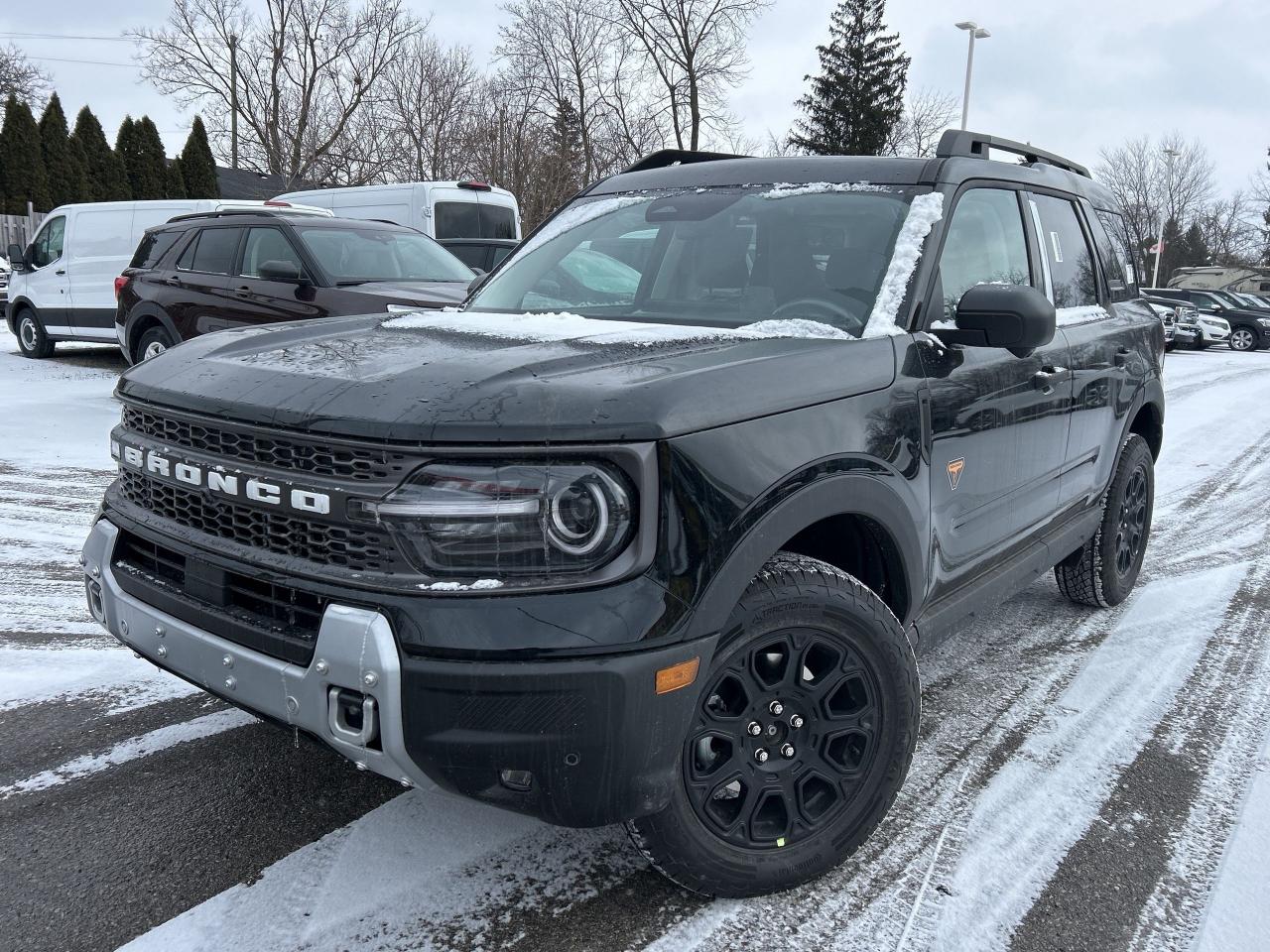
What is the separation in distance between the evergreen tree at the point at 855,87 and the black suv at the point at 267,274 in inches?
1523

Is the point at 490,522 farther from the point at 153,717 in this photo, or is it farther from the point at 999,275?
the point at 999,275

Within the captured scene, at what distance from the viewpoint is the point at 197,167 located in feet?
130

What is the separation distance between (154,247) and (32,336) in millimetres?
5361

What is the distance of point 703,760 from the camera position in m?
2.37

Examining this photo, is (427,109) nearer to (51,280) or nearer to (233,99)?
(233,99)

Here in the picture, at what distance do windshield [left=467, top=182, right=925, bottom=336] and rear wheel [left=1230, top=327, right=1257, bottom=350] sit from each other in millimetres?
28323

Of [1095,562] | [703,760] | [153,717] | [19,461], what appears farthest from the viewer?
[19,461]

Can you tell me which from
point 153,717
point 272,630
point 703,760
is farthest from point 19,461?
point 703,760

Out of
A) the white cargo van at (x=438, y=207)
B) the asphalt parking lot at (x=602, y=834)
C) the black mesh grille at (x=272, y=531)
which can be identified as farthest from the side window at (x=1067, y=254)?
the white cargo van at (x=438, y=207)

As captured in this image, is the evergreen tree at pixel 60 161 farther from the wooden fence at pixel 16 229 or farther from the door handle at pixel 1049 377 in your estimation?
the door handle at pixel 1049 377

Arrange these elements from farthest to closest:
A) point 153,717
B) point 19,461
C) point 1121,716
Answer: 1. point 19,461
2. point 1121,716
3. point 153,717

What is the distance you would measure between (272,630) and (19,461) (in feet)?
20.9

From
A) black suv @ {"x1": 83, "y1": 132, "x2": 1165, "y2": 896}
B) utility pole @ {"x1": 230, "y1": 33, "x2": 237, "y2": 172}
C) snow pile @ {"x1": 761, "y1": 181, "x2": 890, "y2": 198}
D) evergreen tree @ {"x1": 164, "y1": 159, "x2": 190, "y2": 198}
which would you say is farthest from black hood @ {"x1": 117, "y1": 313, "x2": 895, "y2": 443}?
utility pole @ {"x1": 230, "y1": 33, "x2": 237, "y2": 172}

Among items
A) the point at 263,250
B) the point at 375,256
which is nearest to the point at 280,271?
the point at 375,256
